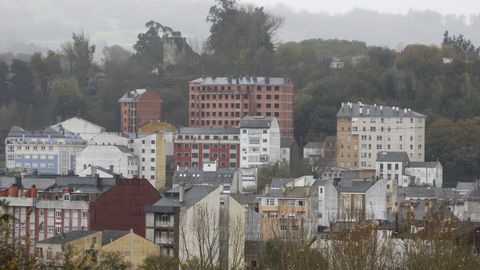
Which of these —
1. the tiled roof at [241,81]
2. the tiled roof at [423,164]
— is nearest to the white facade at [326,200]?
the tiled roof at [423,164]

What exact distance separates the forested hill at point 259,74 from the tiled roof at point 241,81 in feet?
5.68

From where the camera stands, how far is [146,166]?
247 ft

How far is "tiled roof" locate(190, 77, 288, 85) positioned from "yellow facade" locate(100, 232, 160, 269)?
45933 millimetres

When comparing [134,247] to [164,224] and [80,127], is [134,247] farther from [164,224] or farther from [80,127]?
[80,127]

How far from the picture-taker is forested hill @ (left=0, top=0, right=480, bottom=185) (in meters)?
82.2

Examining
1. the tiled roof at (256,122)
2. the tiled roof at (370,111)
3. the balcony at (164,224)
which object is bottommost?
the balcony at (164,224)

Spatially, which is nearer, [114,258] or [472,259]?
[114,258]

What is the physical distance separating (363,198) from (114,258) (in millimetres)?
33513

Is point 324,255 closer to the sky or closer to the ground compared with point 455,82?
closer to the ground

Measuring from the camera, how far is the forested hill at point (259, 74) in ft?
270

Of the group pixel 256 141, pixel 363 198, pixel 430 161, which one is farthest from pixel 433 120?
pixel 363 198

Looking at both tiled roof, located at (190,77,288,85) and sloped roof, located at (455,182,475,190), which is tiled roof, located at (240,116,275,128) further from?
sloped roof, located at (455,182,475,190)

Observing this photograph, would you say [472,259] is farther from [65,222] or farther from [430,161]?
[430,161]

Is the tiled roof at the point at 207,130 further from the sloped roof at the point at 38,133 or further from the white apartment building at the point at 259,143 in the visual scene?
the sloped roof at the point at 38,133
